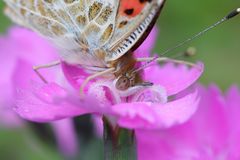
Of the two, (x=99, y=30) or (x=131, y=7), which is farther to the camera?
(x=99, y=30)

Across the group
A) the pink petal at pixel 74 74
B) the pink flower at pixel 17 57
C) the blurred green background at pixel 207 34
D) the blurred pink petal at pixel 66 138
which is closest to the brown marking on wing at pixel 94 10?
the pink petal at pixel 74 74

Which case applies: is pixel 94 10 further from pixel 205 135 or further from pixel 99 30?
pixel 205 135

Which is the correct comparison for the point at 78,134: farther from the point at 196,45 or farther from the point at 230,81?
the point at 196,45

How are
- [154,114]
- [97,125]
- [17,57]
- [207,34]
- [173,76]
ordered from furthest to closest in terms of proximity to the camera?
[207,34]
[17,57]
[97,125]
[173,76]
[154,114]

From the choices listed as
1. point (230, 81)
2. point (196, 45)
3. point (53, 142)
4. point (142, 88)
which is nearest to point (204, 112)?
point (142, 88)

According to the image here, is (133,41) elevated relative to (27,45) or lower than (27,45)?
lower

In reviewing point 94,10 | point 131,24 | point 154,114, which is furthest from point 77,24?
point 154,114
